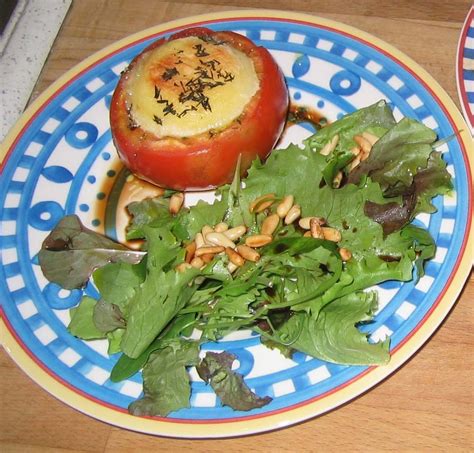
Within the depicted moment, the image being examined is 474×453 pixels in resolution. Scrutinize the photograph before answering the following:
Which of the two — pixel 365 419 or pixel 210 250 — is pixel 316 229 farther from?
pixel 365 419

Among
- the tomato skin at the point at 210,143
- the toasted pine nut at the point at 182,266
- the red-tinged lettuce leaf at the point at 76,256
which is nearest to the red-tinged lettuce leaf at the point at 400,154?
the tomato skin at the point at 210,143

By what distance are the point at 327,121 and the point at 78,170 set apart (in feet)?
1.64

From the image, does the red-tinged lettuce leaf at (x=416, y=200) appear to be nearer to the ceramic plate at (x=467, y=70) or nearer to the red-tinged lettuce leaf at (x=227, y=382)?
the ceramic plate at (x=467, y=70)

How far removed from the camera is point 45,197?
133 cm

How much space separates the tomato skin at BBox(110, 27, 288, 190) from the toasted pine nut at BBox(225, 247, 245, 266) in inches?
8.0

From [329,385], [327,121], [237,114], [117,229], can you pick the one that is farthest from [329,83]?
[329,385]

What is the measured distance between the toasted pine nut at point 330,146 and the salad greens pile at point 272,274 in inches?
0.9

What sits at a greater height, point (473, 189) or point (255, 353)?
point (473, 189)

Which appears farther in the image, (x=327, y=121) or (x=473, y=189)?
(x=327, y=121)

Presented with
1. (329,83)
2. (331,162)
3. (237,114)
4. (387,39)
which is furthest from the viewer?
(387,39)

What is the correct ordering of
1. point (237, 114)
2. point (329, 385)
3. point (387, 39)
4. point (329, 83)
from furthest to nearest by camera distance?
point (387, 39)
point (329, 83)
point (237, 114)
point (329, 385)

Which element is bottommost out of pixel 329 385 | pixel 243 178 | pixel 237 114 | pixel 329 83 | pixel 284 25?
pixel 329 385

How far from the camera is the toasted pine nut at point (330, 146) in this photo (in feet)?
3.95

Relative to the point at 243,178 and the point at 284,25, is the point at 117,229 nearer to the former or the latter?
the point at 243,178
